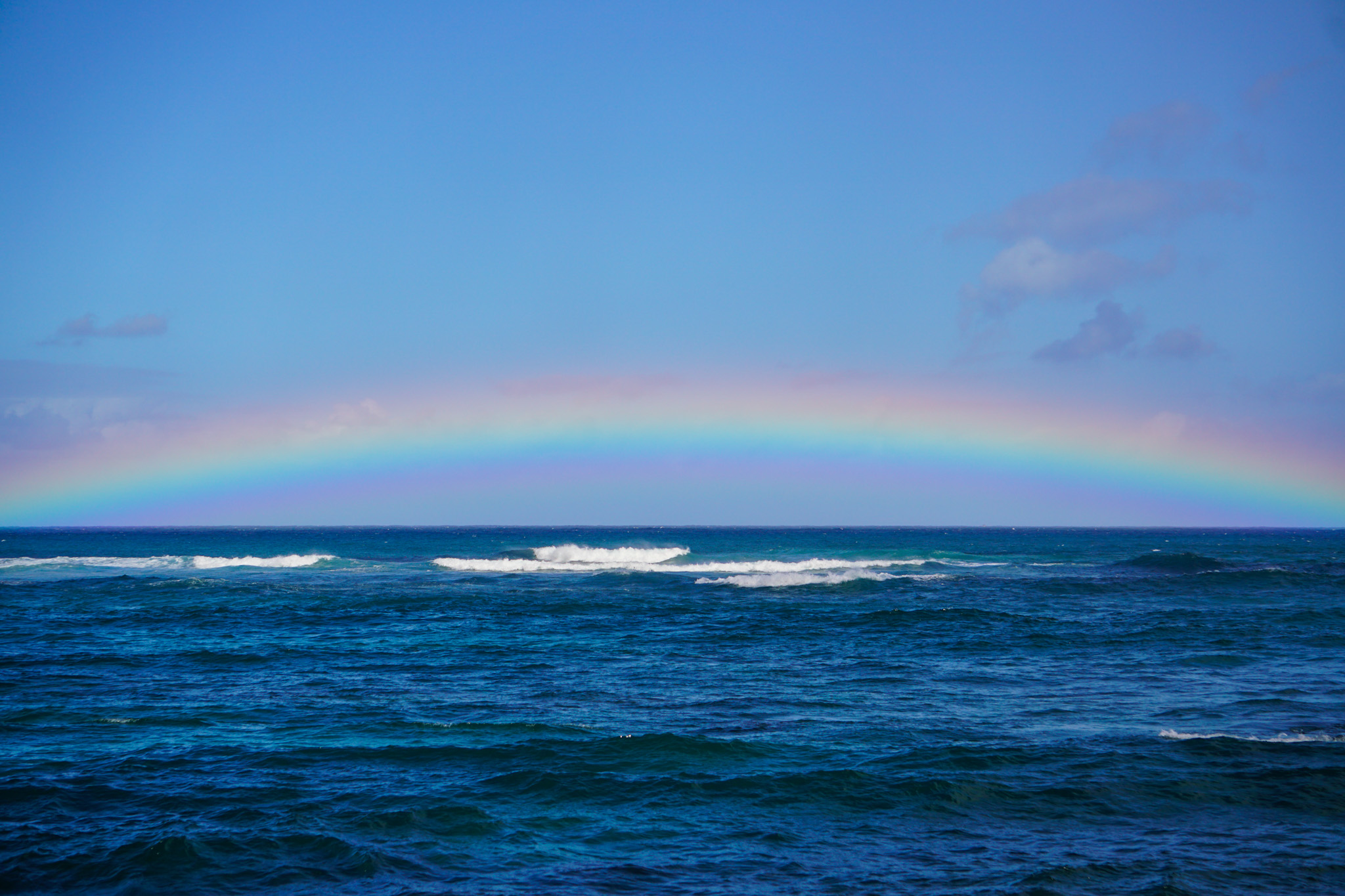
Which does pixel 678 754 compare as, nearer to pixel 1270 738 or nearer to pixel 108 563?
pixel 1270 738

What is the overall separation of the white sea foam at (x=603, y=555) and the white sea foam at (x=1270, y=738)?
52.5 meters

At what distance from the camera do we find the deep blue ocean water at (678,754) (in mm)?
9078

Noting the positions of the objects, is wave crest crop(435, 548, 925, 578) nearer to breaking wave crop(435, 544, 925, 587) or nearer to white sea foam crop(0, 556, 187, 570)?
breaking wave crop(435, 544, 925, 587)

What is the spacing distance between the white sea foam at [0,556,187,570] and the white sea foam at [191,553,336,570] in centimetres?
131

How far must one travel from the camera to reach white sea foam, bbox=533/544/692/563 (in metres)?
66.7

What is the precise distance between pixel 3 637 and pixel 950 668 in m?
26.7

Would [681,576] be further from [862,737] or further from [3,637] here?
[862,737]

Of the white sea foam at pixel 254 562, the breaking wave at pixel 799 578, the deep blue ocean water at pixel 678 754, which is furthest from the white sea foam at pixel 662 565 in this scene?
the deep blue ocean water at pixel 678 754

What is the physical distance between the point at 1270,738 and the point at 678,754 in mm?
9236

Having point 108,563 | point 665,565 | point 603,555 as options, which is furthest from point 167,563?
point 665,565

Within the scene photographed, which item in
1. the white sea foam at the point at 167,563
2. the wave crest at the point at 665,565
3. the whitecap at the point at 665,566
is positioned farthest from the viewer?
the white sea foam at the point at 167,563

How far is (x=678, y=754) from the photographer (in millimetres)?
12875

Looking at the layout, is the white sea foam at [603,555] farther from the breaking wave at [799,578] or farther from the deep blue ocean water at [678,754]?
the deep blue ocean water at [678,754]

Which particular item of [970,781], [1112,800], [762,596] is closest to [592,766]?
[970,781]
